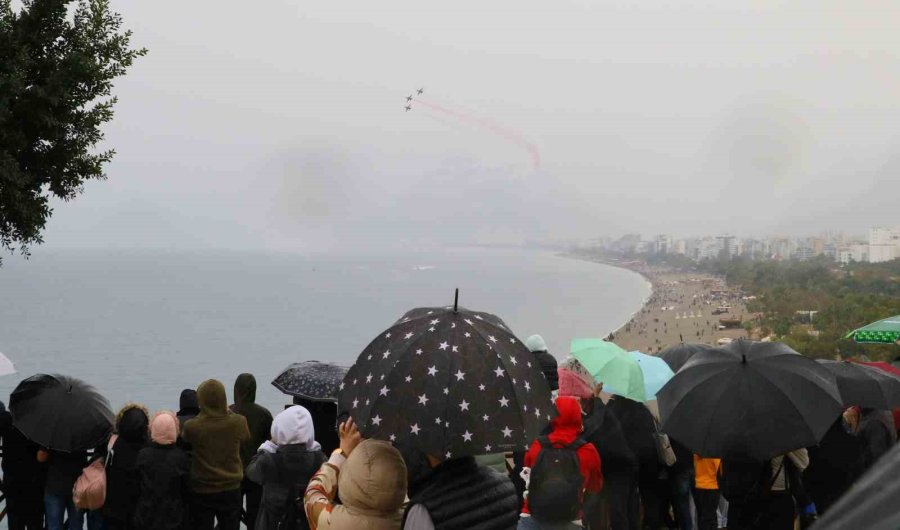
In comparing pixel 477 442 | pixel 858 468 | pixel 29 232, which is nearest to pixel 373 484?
pixel 477 442

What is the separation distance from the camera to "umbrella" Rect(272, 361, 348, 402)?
6.51 metres

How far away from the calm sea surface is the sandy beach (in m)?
4.10

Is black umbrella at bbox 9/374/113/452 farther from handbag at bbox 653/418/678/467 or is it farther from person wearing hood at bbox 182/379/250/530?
handbag at bbox 653/418/678/467

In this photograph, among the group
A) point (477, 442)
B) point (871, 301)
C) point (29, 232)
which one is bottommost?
point (871, 301)

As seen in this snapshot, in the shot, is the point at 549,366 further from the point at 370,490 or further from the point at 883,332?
the point at 883,332

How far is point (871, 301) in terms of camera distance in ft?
232

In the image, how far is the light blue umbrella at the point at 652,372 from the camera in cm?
672

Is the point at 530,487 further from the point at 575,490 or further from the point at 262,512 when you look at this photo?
the point at 262,512

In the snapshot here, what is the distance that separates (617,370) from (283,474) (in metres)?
2.78

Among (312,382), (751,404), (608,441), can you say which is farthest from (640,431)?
(312,382)

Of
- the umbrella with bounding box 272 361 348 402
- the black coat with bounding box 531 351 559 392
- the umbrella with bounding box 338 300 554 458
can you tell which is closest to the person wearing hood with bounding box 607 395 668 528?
the black coat with bounding box 531 351 559 392

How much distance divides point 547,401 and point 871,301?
75.1m

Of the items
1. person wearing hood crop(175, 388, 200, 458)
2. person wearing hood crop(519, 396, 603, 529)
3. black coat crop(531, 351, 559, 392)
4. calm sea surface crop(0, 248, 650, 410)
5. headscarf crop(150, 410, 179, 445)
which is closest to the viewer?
person wearing hood crop(519, 396, 603, 529)

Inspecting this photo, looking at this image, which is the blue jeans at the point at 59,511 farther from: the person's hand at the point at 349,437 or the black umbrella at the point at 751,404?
the black umbrella at the point at 751,404
